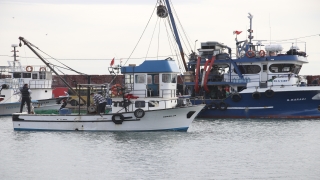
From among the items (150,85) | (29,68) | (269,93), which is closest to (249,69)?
(269,93)

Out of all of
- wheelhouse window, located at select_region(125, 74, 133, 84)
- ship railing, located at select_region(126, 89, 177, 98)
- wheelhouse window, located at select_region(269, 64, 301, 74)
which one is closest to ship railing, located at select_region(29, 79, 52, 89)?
wheelhouse window, located at select_region(125, 74, 133, 84)

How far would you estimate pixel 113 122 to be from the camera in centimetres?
2691

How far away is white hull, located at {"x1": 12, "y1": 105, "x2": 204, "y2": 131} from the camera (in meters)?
26.9

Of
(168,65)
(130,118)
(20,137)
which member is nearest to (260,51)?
(168,65)

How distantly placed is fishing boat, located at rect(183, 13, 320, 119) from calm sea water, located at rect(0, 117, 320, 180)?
6.64 m

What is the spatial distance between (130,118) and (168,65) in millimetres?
3313

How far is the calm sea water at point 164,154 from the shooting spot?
59.1 ft

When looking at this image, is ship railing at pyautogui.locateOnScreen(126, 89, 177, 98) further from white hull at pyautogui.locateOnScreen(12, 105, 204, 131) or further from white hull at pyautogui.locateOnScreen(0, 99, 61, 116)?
white hull at pyautogui.locateOnScreen(0, 99, 61, 116)

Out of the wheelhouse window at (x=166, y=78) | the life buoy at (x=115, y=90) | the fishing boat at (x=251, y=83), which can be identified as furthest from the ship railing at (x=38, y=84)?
the wheelhouse window at (x=166, y=78)

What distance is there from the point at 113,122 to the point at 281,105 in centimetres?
1413

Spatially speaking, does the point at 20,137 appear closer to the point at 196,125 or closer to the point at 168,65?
the point at 168,65

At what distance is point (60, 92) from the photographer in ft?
179

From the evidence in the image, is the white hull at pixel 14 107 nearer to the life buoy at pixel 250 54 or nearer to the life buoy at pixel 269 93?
the life buoy at pixel 250 54

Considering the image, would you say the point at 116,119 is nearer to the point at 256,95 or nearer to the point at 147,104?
the point at 147,104
